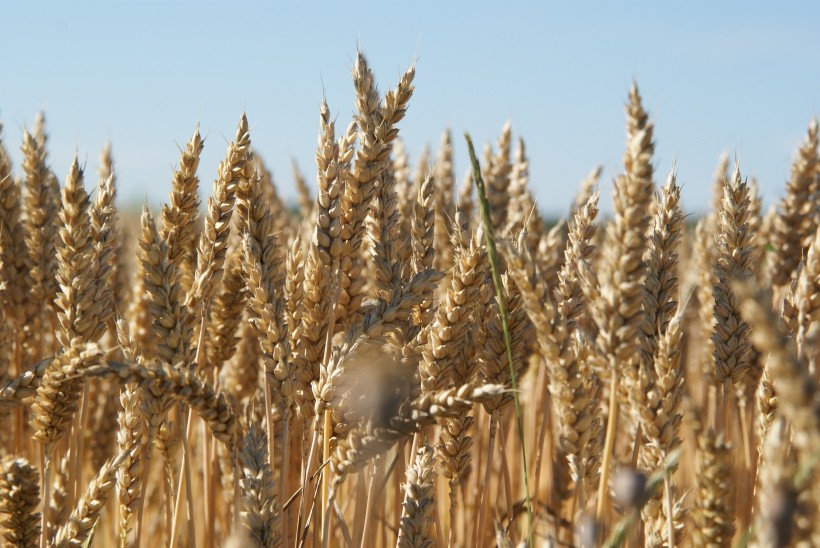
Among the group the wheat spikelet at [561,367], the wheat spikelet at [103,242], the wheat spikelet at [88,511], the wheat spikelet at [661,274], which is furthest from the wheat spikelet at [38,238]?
the wheat spikelet at [661,274]

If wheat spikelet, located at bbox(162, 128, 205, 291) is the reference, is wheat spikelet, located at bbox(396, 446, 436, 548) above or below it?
below

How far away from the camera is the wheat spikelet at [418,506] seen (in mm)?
1757

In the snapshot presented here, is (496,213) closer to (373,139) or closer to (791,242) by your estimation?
(791,242)

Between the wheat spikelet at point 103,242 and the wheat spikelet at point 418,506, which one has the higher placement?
the wheat spikelet at point 103,242

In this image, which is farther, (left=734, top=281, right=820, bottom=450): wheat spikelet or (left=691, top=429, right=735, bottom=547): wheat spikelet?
(left=691, top=429, right=735, bottom=547): wheat spikelet

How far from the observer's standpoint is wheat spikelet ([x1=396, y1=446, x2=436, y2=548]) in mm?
1757

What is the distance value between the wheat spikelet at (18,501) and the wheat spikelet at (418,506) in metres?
0.78

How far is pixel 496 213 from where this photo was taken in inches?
148

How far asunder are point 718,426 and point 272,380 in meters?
1.62

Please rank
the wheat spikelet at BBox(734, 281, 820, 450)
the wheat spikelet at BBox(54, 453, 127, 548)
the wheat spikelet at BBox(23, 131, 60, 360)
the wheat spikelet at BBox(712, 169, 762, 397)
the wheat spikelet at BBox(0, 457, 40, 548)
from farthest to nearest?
the wheat spikelet at BBox(23, 131, 60, 360) → the wheat spikelet at BBox(712, 169, 762, 397) → the wheat spikelet at BBox(54, 453, 127, 548) → the wheat spikelet at BBox(0, 457, 40, 548) → the wheat spikelet at BBox(734, 281, 820, 450)

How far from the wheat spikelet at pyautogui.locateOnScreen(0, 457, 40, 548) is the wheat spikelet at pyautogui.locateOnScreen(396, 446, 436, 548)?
78 cm

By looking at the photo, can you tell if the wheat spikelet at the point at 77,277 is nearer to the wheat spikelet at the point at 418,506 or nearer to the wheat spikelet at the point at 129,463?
the wheat spikelet at the point at 129,463

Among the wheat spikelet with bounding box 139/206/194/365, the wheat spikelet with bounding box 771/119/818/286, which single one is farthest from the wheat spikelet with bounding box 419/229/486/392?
the wheat spikelet with bounding box 771/119/818/286

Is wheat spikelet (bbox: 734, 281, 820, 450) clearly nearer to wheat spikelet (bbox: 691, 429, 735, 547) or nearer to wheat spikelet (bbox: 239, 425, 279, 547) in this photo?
wheat spikelet (bbox: 691, 429, 735, 547)
